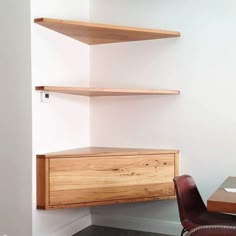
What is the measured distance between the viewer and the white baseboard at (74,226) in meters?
3.29

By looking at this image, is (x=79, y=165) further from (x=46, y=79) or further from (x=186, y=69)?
(x=186, y=69)

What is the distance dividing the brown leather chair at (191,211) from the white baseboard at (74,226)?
1.23m

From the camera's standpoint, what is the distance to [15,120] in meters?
2.91

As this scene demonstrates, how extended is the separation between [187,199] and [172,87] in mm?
1189

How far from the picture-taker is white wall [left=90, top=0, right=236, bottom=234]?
3252 mm

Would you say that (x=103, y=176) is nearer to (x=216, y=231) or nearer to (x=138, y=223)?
(x=138, y=223)

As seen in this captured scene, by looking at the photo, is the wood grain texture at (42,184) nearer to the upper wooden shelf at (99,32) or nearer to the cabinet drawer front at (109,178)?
the cabinet drawer front at (109,178)

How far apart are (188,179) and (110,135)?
1161mm

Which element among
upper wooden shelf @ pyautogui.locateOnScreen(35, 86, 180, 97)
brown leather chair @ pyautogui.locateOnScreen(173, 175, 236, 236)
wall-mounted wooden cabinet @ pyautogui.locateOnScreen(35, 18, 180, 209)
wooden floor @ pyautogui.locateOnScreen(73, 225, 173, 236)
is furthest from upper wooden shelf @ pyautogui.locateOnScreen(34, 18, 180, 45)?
wooden floor @ pyautogui.locateOnScreen(73, 225, 173, 236)

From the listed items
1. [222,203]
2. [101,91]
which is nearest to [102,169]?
[101,91]

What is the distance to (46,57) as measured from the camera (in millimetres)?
3037

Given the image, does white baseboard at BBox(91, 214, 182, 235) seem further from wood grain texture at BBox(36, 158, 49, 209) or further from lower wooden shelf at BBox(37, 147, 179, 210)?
wood grain texture at BBox(36, 158, 49, 209)

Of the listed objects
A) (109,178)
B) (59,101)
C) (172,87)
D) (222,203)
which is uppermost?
(172,87)

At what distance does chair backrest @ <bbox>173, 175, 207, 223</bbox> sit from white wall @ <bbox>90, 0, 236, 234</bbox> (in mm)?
607
